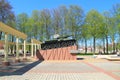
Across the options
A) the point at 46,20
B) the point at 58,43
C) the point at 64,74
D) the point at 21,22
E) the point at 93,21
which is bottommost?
the point at 64,74

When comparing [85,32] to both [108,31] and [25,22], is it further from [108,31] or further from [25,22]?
[25,22]

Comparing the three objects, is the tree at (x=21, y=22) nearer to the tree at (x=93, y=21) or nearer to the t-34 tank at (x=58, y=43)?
the tree at (x=93, y=21)

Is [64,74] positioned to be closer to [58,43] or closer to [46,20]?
[58,43]

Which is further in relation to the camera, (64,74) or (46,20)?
(46,20)

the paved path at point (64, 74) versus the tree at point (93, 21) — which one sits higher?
the tree at point (93, 21)

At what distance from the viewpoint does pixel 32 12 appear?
62781 mm

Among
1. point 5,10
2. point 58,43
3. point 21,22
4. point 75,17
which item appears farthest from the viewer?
point 21,22

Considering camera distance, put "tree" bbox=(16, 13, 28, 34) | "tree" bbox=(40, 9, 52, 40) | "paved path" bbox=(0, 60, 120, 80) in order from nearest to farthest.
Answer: "paved path" bbox=(0, 60, 120, 80) → "tree" bbox=(40, 9, 52, 40) → "tree" bbox=(16, 13, 28, 34)

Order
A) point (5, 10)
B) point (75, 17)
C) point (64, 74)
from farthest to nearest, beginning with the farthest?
1. point (75, 17)
2. point (5, 10)
3. point (64, 74)

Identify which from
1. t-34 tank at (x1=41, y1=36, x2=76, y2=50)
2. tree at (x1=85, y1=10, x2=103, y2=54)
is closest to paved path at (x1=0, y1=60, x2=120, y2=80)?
t-34 tank at (x1=41, y1=36, x2=76, y2=50)

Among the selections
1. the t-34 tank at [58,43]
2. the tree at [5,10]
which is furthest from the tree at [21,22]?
the t-34 tank at [58,43]

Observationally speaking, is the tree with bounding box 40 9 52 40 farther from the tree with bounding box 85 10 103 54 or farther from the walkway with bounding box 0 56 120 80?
the walkway with bounding box 0 56 120 80

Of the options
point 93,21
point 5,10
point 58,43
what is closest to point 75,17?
point 93,21

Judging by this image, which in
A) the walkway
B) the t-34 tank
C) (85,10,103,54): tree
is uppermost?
(85,10,103,54): tree
